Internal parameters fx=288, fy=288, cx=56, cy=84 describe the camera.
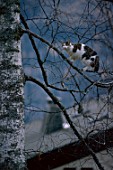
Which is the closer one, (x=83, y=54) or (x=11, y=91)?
(x=11, y=91)

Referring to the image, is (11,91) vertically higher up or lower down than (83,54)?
lower down

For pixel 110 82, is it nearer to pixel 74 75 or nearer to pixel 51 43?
pixel 74 75

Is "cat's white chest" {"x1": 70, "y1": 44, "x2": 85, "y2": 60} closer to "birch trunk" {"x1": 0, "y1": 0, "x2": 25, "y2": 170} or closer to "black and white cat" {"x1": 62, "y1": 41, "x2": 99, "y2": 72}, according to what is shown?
"black and white cat" {"x1": 62, "y1": 41, "x2": 99, "y2": 72}

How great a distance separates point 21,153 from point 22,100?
533mm

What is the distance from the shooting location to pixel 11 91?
289 centimetres

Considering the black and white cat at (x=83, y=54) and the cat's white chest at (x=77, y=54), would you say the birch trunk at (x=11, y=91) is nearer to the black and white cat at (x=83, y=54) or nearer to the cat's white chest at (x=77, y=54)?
the black and white cat at (x=83, y=54)

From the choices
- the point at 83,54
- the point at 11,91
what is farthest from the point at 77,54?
the point at 11,91

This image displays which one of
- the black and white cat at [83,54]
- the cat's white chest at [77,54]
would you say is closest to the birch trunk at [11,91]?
the black and white cat at [83,54]

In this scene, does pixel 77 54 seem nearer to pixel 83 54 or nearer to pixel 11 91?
pixel 83 54

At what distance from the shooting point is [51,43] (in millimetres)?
4129

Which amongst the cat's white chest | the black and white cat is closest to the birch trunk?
the black and white cat

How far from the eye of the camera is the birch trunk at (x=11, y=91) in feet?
8.87

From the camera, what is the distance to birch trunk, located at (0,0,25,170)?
2.70 m

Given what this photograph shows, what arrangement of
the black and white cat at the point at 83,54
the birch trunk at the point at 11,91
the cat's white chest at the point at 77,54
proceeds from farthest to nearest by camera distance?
1. the cat's white chest at the point at 77,54
2. the black and white cat at the point at 83,54
3. the birch trunk at the point at 11,91
